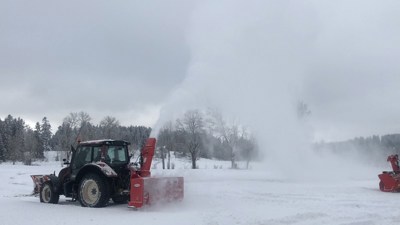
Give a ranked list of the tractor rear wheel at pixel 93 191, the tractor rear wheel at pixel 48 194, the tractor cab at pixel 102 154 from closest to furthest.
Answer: the tractor rear wheel at pixel 93 191
the tractor cab at pixel 102 154
the tractor rear wheel at pixel 48 194

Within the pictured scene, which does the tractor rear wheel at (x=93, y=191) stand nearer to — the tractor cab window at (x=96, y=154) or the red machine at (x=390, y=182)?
the tractor cab window at (x=96, y=154)

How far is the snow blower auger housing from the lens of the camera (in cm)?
1388

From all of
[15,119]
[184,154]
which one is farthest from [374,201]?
[15,119]

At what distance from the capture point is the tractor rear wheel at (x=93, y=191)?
566 inches

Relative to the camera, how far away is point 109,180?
14758 millimetres

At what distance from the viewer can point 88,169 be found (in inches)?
593

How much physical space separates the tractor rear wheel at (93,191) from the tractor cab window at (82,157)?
0.91 metres

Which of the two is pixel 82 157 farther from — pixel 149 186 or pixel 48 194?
pixel 149 186

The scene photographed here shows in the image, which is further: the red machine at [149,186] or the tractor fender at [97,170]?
the tractor fender at [97,170]

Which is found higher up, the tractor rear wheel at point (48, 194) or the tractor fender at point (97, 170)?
the tractor fender at point (97, 170)

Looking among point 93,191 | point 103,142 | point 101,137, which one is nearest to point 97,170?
point 93,191

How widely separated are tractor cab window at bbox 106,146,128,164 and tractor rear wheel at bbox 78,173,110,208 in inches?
38.2

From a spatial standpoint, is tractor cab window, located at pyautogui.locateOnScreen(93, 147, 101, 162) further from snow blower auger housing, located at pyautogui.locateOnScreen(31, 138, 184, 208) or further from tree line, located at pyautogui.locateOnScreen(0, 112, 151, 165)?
tree line, located at pyautogui.locateOnScreen(0, 112, 151, 165)

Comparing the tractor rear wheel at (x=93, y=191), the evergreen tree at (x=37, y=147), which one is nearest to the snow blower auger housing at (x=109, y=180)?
the tractor rear wheel at (x=93, y=191)
